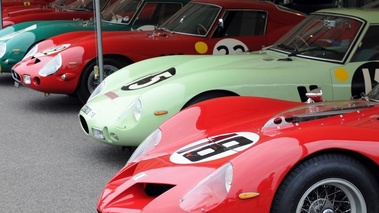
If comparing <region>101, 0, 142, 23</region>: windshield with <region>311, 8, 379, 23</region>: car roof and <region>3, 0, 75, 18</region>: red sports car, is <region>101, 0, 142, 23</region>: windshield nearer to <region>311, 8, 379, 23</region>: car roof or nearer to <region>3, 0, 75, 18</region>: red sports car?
<region>3, 0, 75, 18</region>: red sports car

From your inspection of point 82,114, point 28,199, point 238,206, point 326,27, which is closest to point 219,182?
point 238,206

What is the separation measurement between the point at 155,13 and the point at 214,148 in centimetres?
648

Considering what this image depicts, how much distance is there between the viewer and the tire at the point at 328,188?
3.52m

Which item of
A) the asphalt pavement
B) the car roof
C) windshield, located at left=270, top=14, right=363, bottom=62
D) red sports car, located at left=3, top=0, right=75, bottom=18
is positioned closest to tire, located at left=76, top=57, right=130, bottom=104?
the asphalt pavement

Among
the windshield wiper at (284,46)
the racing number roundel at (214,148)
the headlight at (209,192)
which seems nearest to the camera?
the headlight at (209,192)

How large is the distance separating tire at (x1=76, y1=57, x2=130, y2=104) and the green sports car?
1602 mm

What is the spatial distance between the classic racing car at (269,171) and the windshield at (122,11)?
645 cm

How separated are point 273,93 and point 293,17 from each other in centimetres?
332

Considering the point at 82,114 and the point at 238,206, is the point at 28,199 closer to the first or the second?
the point at 82,114

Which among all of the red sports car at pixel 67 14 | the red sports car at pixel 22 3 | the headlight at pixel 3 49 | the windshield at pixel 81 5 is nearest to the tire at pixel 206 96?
the headlight at pixel 3 49

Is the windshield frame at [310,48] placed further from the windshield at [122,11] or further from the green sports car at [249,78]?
the windshield at [122,11]

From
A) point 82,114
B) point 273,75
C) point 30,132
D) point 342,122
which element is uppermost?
point 342,122

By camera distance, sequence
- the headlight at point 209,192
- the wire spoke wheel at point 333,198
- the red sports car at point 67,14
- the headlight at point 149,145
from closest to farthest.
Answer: the headlight at point 209,192
the wire spoke wheel at point 333,198
the headlight at point 149,145
the red sports car at point 67,14

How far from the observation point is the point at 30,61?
878cm
